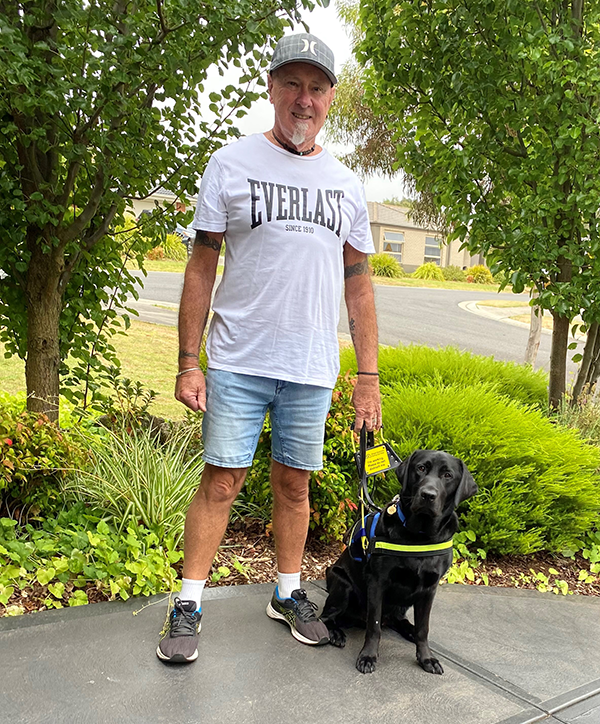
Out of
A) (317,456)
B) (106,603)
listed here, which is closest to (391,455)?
(317,456)

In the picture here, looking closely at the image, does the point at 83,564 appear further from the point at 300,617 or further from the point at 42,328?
the point at 42,328

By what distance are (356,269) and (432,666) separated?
5.18ft

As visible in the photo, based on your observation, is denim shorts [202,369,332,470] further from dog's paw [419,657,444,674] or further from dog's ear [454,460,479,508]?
dog's paw [419,657,444,674]

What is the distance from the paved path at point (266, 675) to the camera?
86.4 inches

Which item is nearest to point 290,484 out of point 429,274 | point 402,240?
point 429,274

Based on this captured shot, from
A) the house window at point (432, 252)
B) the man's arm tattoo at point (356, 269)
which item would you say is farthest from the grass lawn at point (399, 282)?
the house window at point (432, 252)

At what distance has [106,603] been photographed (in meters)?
2.83

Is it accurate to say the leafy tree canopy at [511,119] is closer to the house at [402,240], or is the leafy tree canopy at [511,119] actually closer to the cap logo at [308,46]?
the cap logo at [308,46]

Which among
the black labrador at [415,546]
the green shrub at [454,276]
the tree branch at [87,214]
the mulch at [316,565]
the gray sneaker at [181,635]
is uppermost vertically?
the tree branch at [87,214]

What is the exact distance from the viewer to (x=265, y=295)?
97.2 inches

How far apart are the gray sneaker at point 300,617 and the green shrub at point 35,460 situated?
1343 millimetres

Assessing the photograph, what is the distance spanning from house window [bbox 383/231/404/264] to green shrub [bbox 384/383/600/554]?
48.6m

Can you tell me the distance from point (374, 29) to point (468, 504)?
3.63 metres

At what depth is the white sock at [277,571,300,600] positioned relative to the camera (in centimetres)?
281
